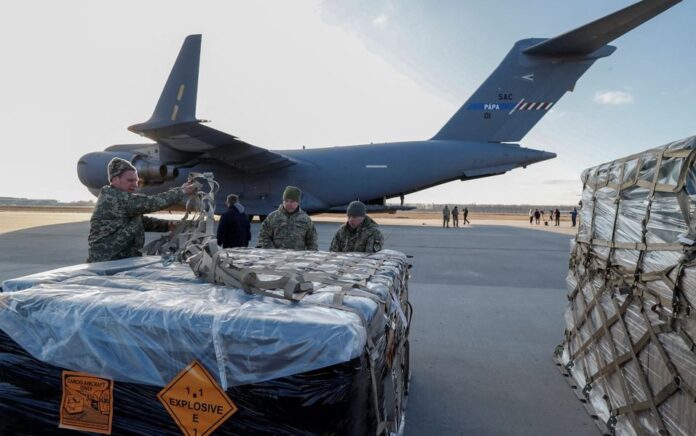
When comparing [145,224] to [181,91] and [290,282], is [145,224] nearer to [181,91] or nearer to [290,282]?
[290,282]

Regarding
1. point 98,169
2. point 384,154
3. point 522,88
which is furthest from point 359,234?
point 98,169

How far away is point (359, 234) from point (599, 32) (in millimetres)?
13107

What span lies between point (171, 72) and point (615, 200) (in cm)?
1421

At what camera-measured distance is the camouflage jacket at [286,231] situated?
4793 millimetres

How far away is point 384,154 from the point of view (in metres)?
17.0

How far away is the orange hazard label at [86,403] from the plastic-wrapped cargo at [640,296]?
8.64 ft

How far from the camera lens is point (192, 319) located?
163 centimetres

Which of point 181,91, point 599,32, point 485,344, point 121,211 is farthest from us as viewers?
point 181,91

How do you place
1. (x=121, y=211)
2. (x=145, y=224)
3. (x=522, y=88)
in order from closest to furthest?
(x=121, y=211) → (x=145, y=224) → (x=522, y=88)

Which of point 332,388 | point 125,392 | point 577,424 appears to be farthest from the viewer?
point 577,424

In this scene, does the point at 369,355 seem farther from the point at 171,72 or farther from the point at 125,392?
the point at 171,72

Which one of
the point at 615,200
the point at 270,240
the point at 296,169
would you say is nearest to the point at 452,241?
the point at 296,169

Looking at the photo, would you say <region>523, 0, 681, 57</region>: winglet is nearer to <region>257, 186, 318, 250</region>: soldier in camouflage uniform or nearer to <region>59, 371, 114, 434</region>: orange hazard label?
<region>257, 186, 318, 250</region>: soldier in camouflage uniform

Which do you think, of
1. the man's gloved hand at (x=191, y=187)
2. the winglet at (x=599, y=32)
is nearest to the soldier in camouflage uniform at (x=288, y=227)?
the man's gloved hand at (x=191, y=187)
